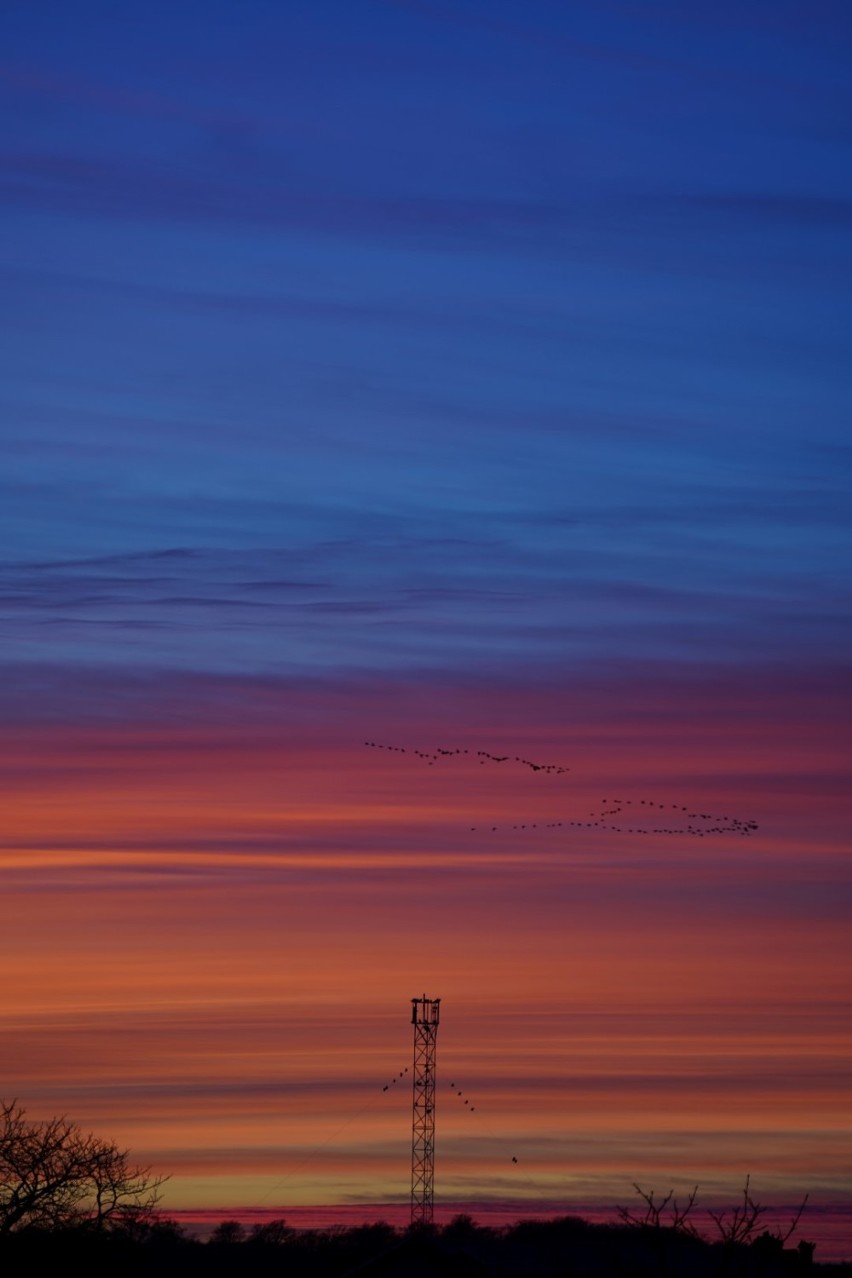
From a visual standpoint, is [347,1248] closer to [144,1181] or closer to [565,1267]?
[565,1267]

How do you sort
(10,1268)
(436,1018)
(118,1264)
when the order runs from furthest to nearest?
(436,1018), (118,1264), (10,1268)

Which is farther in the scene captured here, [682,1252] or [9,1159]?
[682,1252]

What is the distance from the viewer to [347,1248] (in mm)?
137500

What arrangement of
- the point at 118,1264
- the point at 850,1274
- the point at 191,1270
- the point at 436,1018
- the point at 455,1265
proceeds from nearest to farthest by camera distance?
the point at 118,1264 → the point at 455,1265 → the point at 436,1018 → the point at 850,1274 → the point at 191,1270

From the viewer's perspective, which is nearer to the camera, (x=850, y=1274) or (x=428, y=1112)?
(x=428, y=1112)

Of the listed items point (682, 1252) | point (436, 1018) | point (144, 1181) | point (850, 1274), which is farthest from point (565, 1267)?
point (144, 1181)

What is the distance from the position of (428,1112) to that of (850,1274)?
44656 millimetres

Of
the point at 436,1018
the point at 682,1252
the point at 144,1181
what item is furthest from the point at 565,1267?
the point at 144,1181

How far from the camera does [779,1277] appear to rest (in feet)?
299

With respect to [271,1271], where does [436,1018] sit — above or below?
above

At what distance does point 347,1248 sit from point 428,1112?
53402 millimetres

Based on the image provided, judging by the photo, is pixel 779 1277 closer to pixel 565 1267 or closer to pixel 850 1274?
pixel 565 1267

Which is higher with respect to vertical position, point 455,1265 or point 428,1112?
point 428,1112

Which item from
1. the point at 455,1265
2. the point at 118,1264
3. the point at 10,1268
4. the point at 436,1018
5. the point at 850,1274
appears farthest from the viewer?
the point at 850,1274
